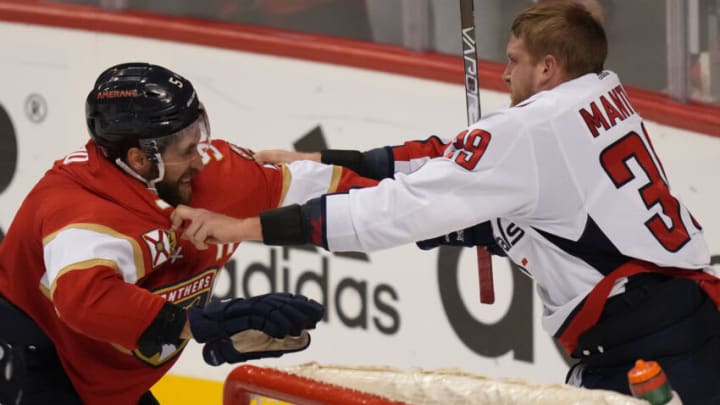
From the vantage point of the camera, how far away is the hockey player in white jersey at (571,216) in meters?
2.79

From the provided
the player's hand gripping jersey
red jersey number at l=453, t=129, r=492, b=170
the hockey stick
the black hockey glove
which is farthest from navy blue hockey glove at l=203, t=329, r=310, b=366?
the hockey stick

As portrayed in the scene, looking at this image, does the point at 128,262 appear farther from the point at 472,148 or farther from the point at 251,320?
the point at 472,148

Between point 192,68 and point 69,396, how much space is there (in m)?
1.95

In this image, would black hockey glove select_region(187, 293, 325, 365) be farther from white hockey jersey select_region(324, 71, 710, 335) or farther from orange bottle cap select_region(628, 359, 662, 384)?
orange bottle cap select_region(628, 359, 662, 384)

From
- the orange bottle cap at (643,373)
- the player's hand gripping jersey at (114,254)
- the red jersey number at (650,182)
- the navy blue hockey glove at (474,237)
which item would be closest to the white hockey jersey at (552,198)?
the red jersey number at (650,182)

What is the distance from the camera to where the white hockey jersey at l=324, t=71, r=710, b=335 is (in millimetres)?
2783

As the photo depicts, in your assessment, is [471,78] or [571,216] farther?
[471,78]

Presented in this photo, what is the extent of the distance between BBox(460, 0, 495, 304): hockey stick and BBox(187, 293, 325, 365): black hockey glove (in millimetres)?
740

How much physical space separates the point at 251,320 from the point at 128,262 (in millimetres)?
274

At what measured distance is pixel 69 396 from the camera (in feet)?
9.96

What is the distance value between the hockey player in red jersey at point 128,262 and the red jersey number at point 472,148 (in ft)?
1.29

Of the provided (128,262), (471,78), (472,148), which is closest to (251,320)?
(128,262)

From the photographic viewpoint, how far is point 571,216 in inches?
111

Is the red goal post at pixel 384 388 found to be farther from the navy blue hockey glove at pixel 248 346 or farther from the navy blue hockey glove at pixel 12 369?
the navy blue hockey glove at pixel 12 369
